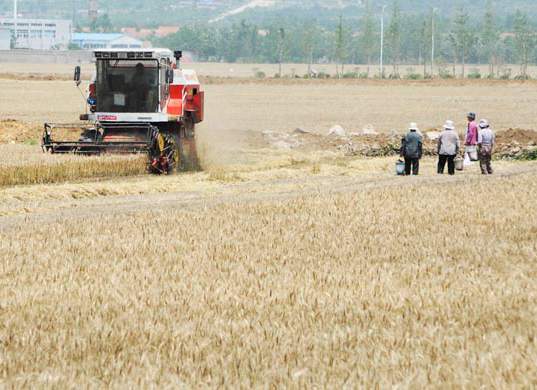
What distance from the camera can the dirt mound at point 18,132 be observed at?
1356 inches

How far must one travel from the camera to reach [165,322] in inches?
375

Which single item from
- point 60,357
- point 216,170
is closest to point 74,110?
point 216,170

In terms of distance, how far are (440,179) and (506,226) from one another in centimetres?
916

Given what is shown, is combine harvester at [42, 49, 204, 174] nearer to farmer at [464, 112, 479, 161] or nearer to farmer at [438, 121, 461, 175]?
farmer at [438, 121, 461, 175]

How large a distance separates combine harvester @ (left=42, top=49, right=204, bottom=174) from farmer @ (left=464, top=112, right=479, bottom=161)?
273 inches

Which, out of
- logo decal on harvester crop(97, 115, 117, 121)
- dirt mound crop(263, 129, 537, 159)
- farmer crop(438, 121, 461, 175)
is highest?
logo decal on harvester crop(97, 115, 117, 121)

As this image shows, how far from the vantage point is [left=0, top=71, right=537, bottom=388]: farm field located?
7.86 metres

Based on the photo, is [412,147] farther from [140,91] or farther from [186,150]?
[140,91]

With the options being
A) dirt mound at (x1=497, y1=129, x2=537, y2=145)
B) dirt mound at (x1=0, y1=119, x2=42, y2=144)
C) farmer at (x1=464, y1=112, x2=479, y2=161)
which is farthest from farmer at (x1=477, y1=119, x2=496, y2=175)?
dirt mound at (x1=0, y1=119, x2=42, y2=144)

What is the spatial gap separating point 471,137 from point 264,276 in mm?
16590

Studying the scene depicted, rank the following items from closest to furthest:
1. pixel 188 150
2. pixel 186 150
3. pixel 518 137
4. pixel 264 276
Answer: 1. pixel 264 276
2. pixel 186 150
3. pixel 188 150
4. pixel 518 137

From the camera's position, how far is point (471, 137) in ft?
90.8

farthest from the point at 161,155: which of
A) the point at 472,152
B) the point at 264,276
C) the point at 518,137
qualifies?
the point at 518,137

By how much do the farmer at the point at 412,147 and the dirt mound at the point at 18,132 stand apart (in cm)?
1238
